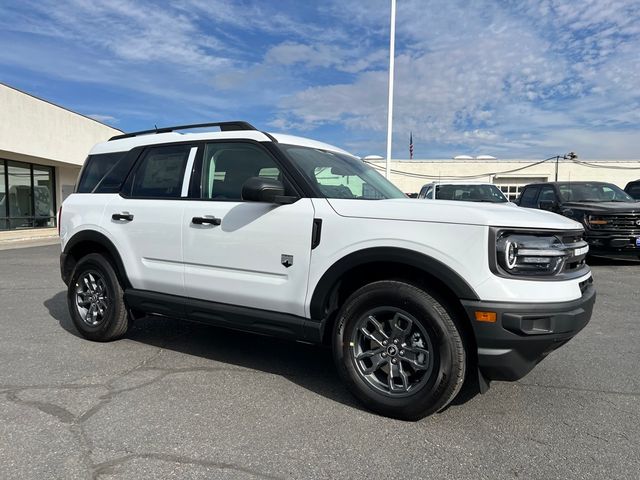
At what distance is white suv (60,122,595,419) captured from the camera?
2996 mm

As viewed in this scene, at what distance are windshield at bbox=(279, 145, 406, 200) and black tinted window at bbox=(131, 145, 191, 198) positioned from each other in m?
1.07

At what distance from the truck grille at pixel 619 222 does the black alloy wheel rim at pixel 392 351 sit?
27.2ft

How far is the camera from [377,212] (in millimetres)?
3363

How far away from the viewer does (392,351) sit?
3.30 m

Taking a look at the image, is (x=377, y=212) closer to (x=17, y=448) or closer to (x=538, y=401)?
(x=538, y=401)

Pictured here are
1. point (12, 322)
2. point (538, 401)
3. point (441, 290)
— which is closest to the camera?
point (441, 290)

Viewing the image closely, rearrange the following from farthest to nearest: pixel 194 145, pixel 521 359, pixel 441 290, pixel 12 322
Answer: pixel 12 322
pixel 194 145
pixel 441 290
pixel 521 359

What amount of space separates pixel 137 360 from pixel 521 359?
3190mm

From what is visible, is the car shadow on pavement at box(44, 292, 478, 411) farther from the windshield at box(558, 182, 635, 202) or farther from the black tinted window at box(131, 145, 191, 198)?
the windshield at box(558, 182, 635, 202)

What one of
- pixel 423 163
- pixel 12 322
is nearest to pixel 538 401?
pixel 12 322

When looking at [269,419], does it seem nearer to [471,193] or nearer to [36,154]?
[471,193]

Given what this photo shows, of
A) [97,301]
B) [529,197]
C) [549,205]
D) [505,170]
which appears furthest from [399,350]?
[505,170]

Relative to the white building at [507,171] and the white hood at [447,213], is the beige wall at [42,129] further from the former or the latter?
the white building at [507,171]

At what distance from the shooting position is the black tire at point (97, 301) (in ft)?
15.6
